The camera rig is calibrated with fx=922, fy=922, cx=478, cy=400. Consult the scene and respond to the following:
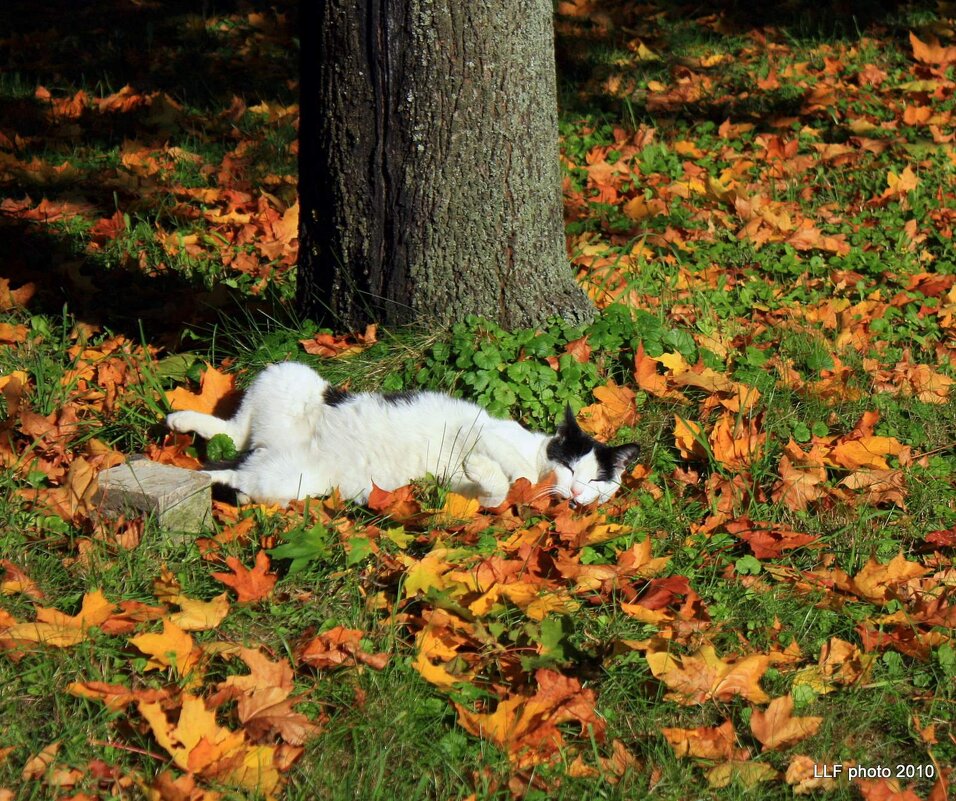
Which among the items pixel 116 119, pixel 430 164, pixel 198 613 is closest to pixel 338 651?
pixel 198 613

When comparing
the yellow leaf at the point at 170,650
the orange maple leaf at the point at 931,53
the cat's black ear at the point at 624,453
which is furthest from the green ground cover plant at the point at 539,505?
the orange maple leaf at the point at 931,53

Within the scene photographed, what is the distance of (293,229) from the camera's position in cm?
466

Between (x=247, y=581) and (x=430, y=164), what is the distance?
166cm

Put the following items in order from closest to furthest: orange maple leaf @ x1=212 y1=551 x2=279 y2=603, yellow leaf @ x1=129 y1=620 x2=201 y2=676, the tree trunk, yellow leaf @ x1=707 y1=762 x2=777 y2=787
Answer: yellow leaf @ x1=707 y1=762 x2=777 y2=787 < yellow leaf @ x1=129 y1=620 x2=201 y2=676 < orange maple leaf @ x1=212 y1=551 x2=279 y2=603 < the tree trunk

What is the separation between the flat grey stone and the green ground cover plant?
5 cm

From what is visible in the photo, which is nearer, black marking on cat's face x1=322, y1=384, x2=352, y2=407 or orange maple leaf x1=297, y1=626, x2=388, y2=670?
orange maple leaf x1=297, y1=626, x2=388, y2=670

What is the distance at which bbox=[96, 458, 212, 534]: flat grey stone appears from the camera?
2.70 metres

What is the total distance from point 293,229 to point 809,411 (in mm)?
2647

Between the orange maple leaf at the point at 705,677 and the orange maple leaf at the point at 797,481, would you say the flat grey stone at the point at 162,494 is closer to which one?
the orange maple leaf at the point at 705,677

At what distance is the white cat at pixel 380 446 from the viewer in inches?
119

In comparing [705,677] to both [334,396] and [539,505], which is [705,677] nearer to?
[539,505]

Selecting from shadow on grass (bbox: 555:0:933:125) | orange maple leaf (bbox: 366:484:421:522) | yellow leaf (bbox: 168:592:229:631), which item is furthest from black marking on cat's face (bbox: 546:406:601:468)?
shadow on grass (bbox: 555:0:933:125)

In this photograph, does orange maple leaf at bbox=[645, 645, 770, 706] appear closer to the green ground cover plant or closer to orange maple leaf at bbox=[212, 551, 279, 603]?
the green ground cover plant

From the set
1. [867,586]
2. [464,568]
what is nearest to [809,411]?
[867,586]
